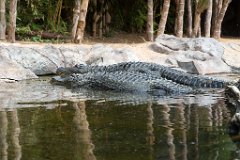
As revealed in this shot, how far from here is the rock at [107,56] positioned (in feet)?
43.4

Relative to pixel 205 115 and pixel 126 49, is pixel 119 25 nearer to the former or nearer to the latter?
pixel 126 49

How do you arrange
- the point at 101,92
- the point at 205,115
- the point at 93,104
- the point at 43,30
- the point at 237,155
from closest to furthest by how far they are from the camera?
the point at 237,155 < the point at 205,115 < the point at 93,104 < the point at 101,92 < the point at 43,30

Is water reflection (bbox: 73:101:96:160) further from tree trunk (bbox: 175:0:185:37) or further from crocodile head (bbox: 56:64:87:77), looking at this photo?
tree trunk (bbox: 175:0:185:37)

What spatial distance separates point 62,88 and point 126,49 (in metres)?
→ 3.67

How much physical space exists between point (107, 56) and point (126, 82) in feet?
11.5

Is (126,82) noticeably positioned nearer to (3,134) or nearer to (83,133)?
(83,133)

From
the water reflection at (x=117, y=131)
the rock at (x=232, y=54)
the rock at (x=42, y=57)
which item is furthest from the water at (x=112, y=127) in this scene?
the rock at (x=232, y=54)

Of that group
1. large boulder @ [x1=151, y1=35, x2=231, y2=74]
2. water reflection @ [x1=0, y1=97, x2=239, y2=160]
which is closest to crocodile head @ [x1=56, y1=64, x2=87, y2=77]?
large boulder @ [x1=151, y1=35, x2=231, y2=74]

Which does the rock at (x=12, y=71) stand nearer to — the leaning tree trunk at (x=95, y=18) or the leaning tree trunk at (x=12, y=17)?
the leaning tree trunk at (x=12, y=17)

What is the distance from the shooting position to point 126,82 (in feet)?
32.6

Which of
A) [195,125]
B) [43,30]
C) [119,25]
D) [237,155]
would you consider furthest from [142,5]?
[237,155]

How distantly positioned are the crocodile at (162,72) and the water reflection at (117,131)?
1928mm

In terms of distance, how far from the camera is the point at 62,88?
1045 cm

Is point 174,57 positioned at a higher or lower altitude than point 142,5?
lower
